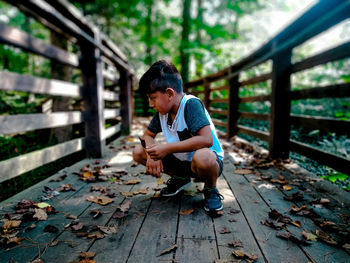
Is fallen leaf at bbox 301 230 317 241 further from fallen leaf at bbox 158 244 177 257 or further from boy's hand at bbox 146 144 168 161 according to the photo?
boy's hand at bbox 146 144 168 161

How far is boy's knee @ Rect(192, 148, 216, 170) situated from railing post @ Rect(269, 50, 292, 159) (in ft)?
6.26

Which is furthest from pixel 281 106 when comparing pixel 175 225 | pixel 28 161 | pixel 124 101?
pixel 124 101

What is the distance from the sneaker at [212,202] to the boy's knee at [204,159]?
9.1 inches

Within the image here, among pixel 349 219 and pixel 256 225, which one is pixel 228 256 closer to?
pixel 256 225

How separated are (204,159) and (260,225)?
0.58 meters

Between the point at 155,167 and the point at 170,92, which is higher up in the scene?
the point at 170,92

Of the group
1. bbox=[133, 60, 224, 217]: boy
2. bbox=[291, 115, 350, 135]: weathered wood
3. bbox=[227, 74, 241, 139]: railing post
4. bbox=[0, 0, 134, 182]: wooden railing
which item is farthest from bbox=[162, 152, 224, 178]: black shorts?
bbox=[227, 74, 241, 139]: railing post

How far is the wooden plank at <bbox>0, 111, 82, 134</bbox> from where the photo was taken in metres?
2.08

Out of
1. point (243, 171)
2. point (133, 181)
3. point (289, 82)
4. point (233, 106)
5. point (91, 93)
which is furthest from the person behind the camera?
point (233, 106)

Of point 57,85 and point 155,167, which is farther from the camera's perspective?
point 57,85

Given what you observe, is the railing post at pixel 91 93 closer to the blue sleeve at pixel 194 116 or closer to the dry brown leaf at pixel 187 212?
the blue sleeve at pixel 194 116

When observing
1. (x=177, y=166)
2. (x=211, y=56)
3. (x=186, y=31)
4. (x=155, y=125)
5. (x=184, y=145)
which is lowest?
(x=177, y=166)

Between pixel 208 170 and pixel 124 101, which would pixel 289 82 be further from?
pixel 124 101

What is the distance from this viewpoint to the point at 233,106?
5.93m
